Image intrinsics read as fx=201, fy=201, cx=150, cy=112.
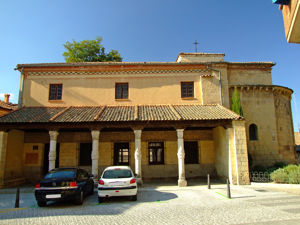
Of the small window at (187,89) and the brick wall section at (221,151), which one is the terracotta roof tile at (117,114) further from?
the brick wall section at (221,151)

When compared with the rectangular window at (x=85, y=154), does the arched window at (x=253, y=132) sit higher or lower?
higher

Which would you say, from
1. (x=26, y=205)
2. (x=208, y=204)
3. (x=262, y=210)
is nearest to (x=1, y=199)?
(x=26, y=205)

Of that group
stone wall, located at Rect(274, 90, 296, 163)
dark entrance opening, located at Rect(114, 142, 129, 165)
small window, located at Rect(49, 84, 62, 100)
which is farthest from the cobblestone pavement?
small window, located at Rect(49, 84, 62, 100)

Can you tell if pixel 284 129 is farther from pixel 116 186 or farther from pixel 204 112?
pixel 116 186

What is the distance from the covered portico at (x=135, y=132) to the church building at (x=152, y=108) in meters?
0.08

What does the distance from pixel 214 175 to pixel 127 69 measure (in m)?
10.6

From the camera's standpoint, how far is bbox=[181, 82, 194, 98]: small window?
53.2ft

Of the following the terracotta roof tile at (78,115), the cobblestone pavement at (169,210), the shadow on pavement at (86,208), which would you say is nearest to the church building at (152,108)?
the terracotta roof tile at (78,115)

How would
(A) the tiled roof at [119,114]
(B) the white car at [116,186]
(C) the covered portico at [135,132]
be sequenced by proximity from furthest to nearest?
(A) the tiled roof at [119,114] < (C) the covered portico at [135,132] < (B) the white car at [116,186]

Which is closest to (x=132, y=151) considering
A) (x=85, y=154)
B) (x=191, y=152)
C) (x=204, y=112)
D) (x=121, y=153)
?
(x=121, y=153)

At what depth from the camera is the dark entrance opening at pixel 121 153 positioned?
15430 millimetres

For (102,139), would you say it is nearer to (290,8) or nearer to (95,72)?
(95,72)

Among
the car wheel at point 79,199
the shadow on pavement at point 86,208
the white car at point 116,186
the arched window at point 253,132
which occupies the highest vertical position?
the arched window at point 253,132

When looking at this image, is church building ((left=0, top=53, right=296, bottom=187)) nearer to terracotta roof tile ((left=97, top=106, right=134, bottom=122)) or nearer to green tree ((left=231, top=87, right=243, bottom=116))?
terracotta roof tile ((left=97, top=106, right=134, bottom=122))
